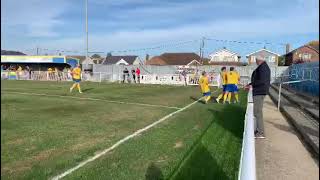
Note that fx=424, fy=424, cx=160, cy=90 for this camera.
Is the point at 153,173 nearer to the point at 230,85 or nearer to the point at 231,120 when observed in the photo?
the point at 231,120

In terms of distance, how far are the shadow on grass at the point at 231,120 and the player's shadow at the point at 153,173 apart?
11.2 ft

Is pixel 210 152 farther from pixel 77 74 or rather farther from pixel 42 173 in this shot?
pixel 77 74

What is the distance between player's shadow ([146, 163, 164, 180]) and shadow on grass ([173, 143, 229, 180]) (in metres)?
0.25

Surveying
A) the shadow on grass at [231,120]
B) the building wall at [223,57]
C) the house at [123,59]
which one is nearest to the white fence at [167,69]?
the shadow on grass at [231,120]

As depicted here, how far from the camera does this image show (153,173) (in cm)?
611

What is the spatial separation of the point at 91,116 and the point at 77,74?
11.9 metres

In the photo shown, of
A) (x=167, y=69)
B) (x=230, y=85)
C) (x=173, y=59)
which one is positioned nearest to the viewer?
(x=230, y=85)

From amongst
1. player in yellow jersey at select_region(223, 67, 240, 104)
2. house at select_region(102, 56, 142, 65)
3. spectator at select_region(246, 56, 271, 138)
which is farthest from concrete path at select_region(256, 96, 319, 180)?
house at select_region(102, 56, 142, 65)

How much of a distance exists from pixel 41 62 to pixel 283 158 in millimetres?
57922

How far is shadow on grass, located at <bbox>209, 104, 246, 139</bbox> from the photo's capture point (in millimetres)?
10334

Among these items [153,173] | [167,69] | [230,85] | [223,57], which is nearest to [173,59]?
[223,57]

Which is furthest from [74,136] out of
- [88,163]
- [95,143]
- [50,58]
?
[50,58]

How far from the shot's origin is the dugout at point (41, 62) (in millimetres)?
60781

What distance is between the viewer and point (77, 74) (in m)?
23.9
